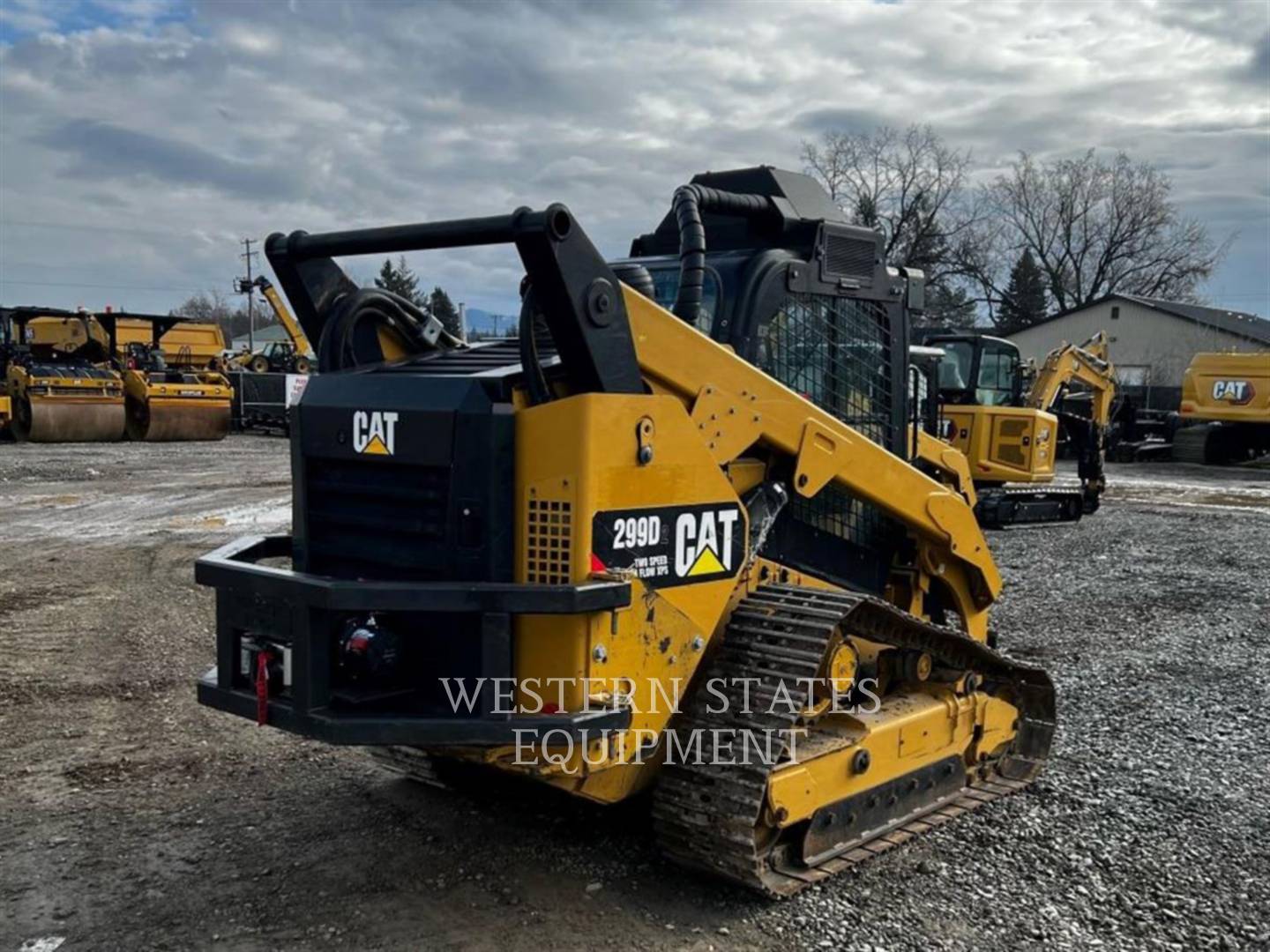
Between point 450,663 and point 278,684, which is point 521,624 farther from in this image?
point 278,684

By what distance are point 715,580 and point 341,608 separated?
1.29 meters

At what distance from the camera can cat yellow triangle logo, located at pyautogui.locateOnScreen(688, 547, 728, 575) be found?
12.8ft

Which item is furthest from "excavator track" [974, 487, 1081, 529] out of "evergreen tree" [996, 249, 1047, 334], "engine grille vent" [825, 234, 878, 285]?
"evergreen tree" [996, 249, 1047, 334]

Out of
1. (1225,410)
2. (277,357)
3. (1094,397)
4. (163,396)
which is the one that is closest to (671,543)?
(1094,397)

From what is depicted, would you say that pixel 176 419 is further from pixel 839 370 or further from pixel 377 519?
pixel 377 519

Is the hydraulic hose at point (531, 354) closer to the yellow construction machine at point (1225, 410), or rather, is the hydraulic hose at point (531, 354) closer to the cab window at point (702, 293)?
the cab window at point (702, 293)

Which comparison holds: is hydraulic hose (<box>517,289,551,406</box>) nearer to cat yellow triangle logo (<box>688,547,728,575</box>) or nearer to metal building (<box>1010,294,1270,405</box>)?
cat yellow triangle logo (<box>688,547,728,575</box>)

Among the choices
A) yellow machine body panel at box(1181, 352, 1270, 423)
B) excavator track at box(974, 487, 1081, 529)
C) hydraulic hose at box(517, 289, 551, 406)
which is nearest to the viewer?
hydraulic hose at box(517, 289, 551, 406)

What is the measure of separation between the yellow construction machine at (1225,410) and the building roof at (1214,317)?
18048mm

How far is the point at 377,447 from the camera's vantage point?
3811 mm

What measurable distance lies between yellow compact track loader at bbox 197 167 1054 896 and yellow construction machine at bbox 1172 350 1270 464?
2330 centimetres

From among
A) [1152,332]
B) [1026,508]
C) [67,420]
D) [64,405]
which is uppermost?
[1152,332]

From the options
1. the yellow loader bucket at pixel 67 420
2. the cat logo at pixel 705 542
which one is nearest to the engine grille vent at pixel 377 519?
the cat logo at pixel 705 542

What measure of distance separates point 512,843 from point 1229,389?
25.1 metres
